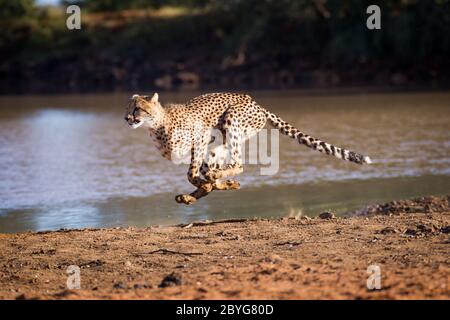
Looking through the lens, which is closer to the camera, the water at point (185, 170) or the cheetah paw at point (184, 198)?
the cheetah paw at point (184, 198)

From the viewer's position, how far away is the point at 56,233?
894 cm

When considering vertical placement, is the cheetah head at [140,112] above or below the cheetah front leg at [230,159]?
above

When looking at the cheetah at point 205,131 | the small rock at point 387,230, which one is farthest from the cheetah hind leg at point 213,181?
the small rock at point 387,230

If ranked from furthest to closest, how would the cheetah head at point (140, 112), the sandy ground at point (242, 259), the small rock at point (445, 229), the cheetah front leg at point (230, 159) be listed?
the cheetah front leg at point (230, 159)
the cheetah head at point (140, 112)
the small rock at point (445, 229)
the sandy ground at point (242, 259)

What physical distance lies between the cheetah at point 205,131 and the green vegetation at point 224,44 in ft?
59.9

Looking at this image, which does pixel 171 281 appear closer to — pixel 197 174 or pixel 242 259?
pixel 242 259

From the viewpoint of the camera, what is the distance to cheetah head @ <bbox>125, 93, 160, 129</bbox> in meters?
8.69

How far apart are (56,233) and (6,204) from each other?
3035 millimetres

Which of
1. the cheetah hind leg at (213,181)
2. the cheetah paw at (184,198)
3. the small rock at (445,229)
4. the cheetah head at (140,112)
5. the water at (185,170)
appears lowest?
the water at (185,170)

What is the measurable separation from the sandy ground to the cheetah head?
42.8 inches

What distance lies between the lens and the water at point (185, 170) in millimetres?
10969

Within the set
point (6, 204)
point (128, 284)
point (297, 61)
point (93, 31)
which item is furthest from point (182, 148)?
point (93, 31)

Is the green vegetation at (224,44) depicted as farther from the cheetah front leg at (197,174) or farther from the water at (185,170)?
the cheetah front leg at (197,174)

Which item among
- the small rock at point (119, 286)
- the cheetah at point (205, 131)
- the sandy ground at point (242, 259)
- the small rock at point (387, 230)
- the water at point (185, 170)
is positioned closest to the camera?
the sandy ground at point (242, 259)
